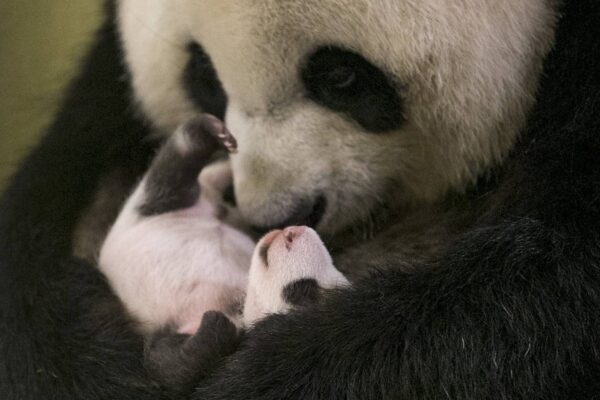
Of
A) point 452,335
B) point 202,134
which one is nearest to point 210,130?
point 202,134

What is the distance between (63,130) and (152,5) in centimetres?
40

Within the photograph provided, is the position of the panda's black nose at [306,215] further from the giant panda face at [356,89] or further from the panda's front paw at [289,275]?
the panda's front paw at [289,275]

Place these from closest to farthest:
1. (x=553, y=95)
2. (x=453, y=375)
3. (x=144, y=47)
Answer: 1. (x=453, y=375)
2. (x=553, y=95)
3. (x=144, y=47)

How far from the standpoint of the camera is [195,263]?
1259 mm

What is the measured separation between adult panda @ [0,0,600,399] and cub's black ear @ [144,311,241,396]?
22 millimetres

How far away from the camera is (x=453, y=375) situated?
97cm

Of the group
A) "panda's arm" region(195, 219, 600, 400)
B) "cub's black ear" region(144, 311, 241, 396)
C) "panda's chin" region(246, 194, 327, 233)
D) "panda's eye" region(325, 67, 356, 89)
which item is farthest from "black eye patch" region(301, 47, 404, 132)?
"cub's black ear" region(144, 311, 241, 396)

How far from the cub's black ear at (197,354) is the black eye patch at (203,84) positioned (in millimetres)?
408

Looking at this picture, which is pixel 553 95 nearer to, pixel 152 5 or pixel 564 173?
pixel 564 173

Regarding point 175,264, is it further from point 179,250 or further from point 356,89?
point 356,89

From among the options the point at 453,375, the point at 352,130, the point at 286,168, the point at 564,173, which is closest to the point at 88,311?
the point at 286,168

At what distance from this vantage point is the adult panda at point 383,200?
99 centimetres

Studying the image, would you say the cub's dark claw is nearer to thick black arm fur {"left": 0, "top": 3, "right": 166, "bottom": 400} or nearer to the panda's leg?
the panda's leg

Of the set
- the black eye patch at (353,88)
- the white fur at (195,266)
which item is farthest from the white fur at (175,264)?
the black eye patch at (353,88)
